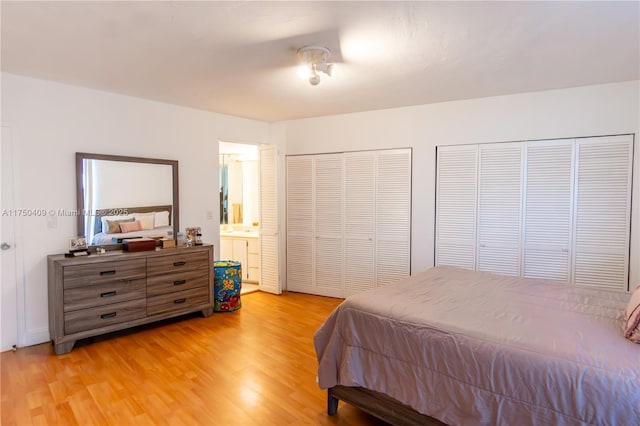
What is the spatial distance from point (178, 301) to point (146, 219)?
98 cm

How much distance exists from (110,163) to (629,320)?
4.28 metres

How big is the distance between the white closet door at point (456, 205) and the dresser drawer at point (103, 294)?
3.31 metres

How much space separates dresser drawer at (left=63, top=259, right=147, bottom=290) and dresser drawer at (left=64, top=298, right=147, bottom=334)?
0.24 meters

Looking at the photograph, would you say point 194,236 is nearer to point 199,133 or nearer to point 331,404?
point 199,133

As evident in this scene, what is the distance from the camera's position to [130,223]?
3824 mm

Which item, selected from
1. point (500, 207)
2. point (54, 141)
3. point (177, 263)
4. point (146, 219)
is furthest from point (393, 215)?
point (54, 141)

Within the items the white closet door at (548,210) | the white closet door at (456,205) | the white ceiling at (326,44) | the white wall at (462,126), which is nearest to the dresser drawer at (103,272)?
the white ceiling at (326,44)

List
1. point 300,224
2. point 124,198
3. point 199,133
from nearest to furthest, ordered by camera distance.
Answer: point 124,198 → point 199,133 → point 300,224

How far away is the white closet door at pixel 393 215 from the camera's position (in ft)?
14.4

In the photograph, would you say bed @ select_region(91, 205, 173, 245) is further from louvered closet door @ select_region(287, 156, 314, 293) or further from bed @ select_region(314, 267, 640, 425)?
bed @ select_region(314, 267, 640, 425)

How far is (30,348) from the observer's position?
3.19 m

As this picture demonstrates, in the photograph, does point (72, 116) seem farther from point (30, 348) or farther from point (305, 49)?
point (305, 49)

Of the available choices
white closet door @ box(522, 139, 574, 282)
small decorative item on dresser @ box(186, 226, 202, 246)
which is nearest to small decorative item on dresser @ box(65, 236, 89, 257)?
small decorative item on dresser @ box(186, 226, 202, 246)

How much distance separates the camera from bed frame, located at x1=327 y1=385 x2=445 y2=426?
1849mm
